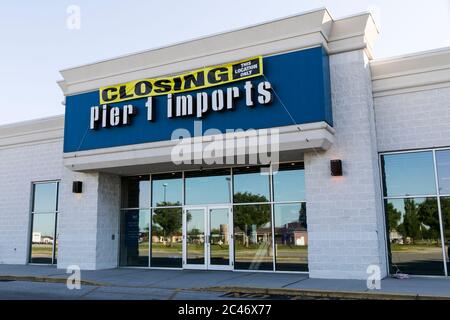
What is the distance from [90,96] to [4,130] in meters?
6.49

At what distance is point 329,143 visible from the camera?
42.3 feet

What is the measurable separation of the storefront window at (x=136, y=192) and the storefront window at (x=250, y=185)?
373 cm

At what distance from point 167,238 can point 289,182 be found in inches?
201

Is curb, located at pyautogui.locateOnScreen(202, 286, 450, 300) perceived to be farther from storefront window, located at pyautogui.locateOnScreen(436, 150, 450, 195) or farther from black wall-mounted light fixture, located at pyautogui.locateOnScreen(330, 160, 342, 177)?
storefront window, located at pyautogui.locateOnScreen(436, 150, 450, 195)

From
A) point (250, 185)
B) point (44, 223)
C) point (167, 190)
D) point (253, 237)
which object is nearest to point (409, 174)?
point (250, 185)

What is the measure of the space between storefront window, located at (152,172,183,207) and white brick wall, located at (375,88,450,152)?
7226 millimetres

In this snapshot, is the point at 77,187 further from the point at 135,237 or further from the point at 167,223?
the point at 167,223

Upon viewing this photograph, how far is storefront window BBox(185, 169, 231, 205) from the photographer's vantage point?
52.4ft

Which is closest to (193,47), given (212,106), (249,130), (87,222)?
(212,106)

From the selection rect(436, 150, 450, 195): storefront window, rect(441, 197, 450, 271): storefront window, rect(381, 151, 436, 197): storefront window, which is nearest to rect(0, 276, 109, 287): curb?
rect(381, 151, 436, 197): storefront window

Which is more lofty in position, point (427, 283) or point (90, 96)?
point (90, 96)

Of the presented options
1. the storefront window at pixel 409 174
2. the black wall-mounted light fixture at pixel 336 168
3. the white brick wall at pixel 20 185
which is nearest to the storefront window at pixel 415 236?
the storefront window at pixel 409 174

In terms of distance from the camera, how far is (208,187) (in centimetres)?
1622

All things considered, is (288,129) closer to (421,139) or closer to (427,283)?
(421,139)
